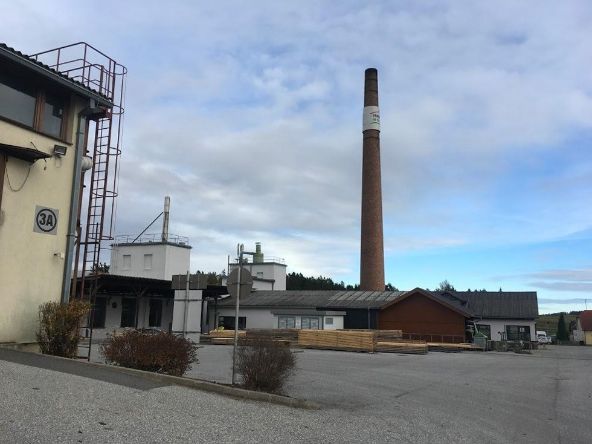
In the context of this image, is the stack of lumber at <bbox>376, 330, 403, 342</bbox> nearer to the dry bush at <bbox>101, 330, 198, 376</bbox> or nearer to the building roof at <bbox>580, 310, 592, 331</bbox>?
the dry bush at <bbox>101, 330, 198, 376</bbox>

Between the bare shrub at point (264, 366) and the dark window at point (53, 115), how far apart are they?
811 centimetres

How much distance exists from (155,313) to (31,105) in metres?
30.2

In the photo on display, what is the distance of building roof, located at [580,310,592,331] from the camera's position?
7350 cm

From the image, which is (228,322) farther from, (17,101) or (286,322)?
(17,101)

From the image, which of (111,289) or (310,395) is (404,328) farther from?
(310,395)

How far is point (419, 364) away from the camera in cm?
2311

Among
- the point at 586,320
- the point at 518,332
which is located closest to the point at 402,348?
the point at 518,332

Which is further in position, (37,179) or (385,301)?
(385,301)

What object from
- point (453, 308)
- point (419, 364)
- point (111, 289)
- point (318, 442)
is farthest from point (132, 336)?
point (453, 308)

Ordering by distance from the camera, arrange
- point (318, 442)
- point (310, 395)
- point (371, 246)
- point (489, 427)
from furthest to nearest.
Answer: point (371, 246)
point (310, 395)
point (489, 427)
point (318, 442)

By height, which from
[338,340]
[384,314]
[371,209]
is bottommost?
[338,340]

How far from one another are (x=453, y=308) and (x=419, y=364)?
56.6ft

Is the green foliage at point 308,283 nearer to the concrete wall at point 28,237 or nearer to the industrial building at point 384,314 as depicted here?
the industrial building at point 384,314

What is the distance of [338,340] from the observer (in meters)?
31.1
